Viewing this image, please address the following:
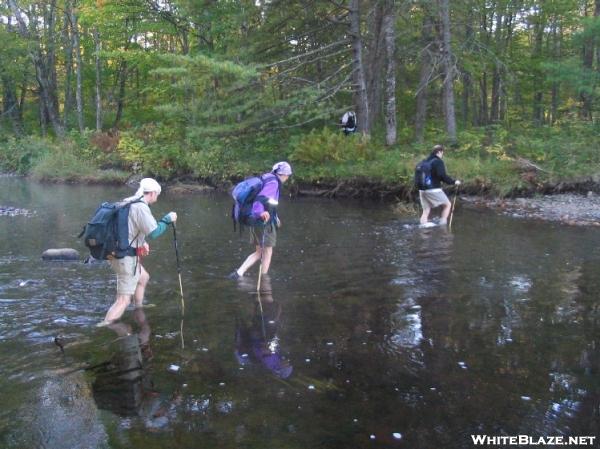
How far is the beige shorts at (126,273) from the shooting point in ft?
22.9

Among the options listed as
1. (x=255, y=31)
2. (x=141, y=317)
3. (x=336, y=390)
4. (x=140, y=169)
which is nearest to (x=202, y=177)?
(x=140, y=169)

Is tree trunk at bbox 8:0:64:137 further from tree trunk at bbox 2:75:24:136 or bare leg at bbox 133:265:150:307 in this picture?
bare leg at bbox 133:265:150:307

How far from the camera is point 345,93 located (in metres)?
26.8

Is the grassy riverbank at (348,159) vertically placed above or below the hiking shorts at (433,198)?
above

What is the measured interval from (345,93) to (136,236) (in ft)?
69.2

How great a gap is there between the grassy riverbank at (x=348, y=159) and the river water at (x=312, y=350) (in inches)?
273

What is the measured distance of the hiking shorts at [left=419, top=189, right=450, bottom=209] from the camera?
1427cm

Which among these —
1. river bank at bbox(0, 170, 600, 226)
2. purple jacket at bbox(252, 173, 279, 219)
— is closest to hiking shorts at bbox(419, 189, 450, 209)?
river bank at bbox(0, 170, 600, 226)

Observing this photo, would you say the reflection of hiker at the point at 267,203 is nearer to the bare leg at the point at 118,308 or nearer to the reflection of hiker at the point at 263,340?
the reflection of hiker at the point at 263,340

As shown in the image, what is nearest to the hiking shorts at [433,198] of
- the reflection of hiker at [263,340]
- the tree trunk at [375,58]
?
the reflection of hiker at [263,340]

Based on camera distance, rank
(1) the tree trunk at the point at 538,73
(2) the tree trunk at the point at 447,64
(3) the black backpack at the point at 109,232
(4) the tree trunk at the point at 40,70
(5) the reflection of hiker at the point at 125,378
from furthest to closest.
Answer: (4) the tree trunk at the point at 40,70 < (1) the tree trunk at the point at 538,73 < (2) the tree trunk at the point at 447,64 < (3) the black backpack at the point at 109,232 < (5) the reflection of hiker at the point at 125,378

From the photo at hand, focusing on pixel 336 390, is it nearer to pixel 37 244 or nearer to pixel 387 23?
pixel 37 244

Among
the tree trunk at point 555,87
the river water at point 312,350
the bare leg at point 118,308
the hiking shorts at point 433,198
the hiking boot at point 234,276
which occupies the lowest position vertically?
the river water at point 312,350

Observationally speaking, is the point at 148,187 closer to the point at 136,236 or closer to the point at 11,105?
the point at 136,236
